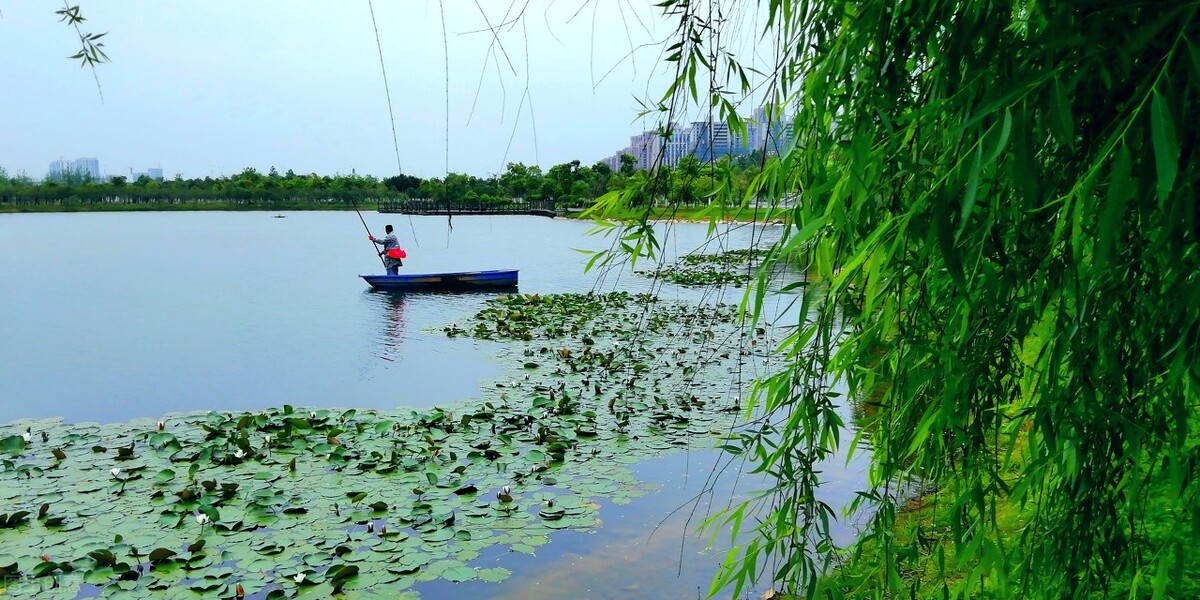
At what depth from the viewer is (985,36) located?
1170mm

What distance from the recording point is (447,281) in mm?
13750

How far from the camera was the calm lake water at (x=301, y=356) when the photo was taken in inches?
158

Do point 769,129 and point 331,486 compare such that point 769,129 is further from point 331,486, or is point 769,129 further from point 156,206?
point 156,206

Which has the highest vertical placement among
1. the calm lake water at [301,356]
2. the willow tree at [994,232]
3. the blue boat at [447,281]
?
the willow tree at [994,232]

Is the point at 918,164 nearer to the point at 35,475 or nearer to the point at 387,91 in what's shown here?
the point at 387,91

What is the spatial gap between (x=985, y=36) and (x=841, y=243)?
15.3 inches

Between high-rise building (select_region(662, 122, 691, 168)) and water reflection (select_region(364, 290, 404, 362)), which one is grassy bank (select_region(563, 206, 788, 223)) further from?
water reflection (select_region(364, 290, 404, 362))

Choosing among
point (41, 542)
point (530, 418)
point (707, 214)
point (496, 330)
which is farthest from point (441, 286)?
point (707, 214)

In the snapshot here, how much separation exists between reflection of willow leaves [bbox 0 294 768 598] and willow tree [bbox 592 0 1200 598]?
139 centimetres

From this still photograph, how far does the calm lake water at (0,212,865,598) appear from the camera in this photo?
4.02 m

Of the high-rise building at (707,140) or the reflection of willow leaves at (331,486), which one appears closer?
the high-rise building at (707,140)

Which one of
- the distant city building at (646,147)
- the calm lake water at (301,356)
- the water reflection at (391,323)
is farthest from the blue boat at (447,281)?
the distant city building at (646,147)

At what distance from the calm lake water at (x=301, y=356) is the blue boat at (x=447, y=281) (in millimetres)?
324

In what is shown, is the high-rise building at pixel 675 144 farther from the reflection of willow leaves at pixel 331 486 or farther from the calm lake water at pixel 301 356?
the reflection of willow leaves at pixel 331 486
